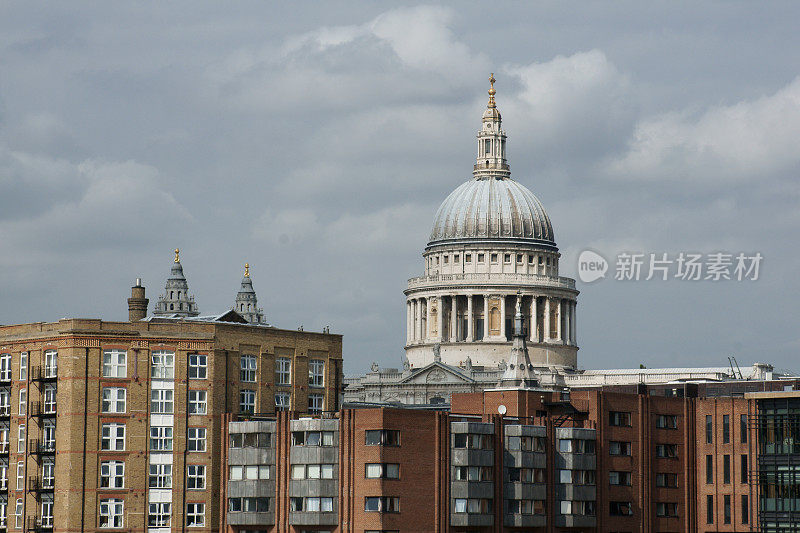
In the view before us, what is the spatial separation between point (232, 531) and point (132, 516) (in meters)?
7.21

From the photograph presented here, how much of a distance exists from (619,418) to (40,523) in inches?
1814

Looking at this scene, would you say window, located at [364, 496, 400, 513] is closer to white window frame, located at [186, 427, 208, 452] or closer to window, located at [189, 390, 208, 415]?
white window frame, located at [186, 427, 208, 452]

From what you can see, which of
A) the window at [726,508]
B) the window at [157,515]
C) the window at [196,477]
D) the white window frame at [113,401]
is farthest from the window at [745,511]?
the white window frame at [113,401]

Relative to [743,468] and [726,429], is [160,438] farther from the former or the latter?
[743,468]

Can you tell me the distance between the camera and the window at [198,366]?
491ft

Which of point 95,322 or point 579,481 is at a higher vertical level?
point 95,322

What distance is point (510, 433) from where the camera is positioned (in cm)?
15138

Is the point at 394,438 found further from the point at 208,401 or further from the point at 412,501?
the point at 208,401

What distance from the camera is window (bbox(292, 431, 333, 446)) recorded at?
145875 mm

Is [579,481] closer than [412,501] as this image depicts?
No

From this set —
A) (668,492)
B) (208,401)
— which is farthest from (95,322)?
(668,492)

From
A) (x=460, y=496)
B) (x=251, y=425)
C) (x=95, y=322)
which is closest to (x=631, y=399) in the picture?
(x=460, y=496)

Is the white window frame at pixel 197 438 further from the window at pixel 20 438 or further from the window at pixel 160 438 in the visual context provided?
the window at pixel 20 438

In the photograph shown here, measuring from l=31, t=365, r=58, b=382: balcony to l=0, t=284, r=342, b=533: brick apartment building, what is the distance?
0.07 metres
